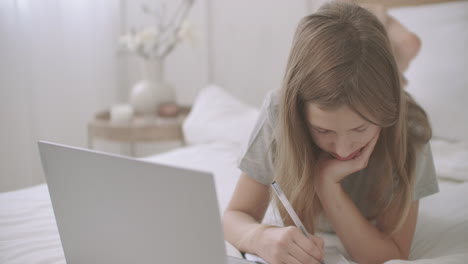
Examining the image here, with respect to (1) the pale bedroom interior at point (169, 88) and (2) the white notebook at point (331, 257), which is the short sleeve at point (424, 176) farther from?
(2) the white notebook at point (331, 257)

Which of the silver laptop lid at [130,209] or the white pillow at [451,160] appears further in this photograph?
the white pillow at [451,160]

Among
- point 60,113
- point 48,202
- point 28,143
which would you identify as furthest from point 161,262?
point 60,113

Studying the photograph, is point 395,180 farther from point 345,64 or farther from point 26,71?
point 26,71

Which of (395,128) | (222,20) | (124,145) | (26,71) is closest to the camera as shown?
(395,128)

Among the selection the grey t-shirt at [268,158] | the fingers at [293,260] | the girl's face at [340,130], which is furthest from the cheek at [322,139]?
the fingers at [293,260]

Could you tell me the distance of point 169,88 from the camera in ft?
7.77

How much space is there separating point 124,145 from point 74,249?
2.06 meters

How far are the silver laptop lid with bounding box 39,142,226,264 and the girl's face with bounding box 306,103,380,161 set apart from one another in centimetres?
32

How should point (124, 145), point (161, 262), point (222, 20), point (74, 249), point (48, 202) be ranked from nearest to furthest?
point (161, 262), point (74, 249), point (48, 202), point (222, 20), point (124, 145)

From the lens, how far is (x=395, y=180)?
0.94 metres

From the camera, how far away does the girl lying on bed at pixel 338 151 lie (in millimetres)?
771

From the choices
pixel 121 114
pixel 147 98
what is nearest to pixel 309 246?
pixel 121 114

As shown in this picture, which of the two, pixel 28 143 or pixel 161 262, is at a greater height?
pixel 161 262

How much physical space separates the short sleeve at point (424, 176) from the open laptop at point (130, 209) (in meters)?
0.41
